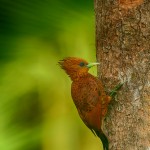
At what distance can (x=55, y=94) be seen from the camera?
6332 mm

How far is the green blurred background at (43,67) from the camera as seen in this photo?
6.29m

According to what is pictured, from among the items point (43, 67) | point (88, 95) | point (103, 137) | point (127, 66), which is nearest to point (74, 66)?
point (88, 95)

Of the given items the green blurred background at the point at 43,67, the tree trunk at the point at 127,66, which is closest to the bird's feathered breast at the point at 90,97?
the tree trunk at the point at 127,66

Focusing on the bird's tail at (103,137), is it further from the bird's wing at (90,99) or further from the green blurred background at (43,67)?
the green blurred background at (43,67)

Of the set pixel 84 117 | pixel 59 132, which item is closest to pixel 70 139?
pixel 59 132

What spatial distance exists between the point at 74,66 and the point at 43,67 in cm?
Answer: 278

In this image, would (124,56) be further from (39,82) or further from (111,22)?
(39,82)

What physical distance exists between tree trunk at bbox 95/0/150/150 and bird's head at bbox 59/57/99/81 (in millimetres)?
153

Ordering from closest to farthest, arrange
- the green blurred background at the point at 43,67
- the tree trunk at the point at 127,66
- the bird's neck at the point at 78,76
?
the tree trunk at the point at 127,66
the bird's neck at the point at 78,76
the green blurred background at the point at 43,67

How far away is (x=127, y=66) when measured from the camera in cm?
355

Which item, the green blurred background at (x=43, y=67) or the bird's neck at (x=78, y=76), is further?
the green blurred background at (x=43, y=67)

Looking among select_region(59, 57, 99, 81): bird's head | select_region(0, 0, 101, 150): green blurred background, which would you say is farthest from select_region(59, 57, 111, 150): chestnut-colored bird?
select_region(0, 0, 101, 150): green blurred background

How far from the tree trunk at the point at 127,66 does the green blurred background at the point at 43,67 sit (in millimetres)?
2551

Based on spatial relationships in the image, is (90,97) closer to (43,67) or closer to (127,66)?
(127,66)
